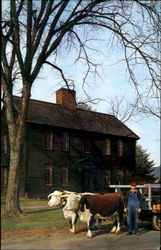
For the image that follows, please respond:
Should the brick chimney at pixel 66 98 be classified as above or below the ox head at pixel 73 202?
above

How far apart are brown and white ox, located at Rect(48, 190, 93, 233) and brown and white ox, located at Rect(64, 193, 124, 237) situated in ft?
0.14

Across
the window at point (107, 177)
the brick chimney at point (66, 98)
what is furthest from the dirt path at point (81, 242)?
the brick chimney at point (66, 98)

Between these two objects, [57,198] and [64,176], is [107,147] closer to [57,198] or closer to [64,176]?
[64,176]

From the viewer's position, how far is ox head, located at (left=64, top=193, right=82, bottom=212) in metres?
6.53

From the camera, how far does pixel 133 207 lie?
7672 mm

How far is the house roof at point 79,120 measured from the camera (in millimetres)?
6093

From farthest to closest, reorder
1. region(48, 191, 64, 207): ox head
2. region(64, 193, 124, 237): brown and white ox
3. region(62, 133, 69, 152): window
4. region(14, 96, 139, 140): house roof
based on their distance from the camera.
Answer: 1. region(62, 133, 69, 152): window
2. region(64, 193, 124, 237): brown and white ox
3. region(48, 191, 64, 207): ox head
4. region(14, 96, 139, 140): house roof

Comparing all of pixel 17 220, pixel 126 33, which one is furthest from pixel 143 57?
pixel 17 220

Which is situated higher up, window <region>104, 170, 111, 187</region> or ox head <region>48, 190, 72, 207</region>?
window <region>104, 170, 111, 187</region>

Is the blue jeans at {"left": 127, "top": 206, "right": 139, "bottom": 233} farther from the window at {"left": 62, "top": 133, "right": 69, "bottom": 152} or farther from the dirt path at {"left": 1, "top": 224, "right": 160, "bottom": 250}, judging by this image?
the window at {"left": 62, "top": 133, "right": 69, "bottom": 152}

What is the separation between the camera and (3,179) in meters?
10.0

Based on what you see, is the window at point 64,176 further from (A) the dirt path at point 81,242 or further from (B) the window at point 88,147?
(A) the dirt path at point 81,242

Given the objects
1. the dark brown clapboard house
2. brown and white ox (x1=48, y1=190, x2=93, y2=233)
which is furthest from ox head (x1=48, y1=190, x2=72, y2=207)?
the dark brown clapboard house

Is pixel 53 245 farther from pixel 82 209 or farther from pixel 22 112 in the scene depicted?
pixel 22 112
